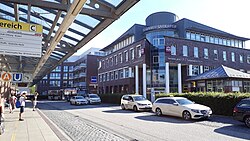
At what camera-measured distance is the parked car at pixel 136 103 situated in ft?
70.9

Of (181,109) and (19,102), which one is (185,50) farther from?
(19,102)

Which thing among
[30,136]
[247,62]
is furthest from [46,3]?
[247,62]

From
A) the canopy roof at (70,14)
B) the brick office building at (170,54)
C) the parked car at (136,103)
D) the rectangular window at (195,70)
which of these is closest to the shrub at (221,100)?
the parked car at (136,103)

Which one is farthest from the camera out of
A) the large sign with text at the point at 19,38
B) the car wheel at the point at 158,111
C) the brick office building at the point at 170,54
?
the brick office building at the point at 170,54

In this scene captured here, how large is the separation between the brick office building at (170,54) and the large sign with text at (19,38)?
33.1 m

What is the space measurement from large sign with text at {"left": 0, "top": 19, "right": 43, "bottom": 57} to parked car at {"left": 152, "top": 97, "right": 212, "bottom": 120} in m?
9.95

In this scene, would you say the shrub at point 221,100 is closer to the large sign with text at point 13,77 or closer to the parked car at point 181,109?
the parked car at point 181,109

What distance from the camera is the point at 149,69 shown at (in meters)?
43.8

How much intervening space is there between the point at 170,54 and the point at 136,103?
2083 centimetres

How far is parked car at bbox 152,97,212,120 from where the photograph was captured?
14.6m

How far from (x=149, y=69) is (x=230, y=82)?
1678 centimetres

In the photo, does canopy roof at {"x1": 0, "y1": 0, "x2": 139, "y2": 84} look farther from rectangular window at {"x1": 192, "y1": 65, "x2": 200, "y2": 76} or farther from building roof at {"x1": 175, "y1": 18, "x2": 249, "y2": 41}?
building roof at {"x1": 175, "y1": 18, "x2": 249, "y2": 41}

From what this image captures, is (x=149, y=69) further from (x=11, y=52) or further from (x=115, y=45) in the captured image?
(x=11, y=52)

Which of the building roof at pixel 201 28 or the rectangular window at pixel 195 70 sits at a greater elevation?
the building roof at pixel 201 28
